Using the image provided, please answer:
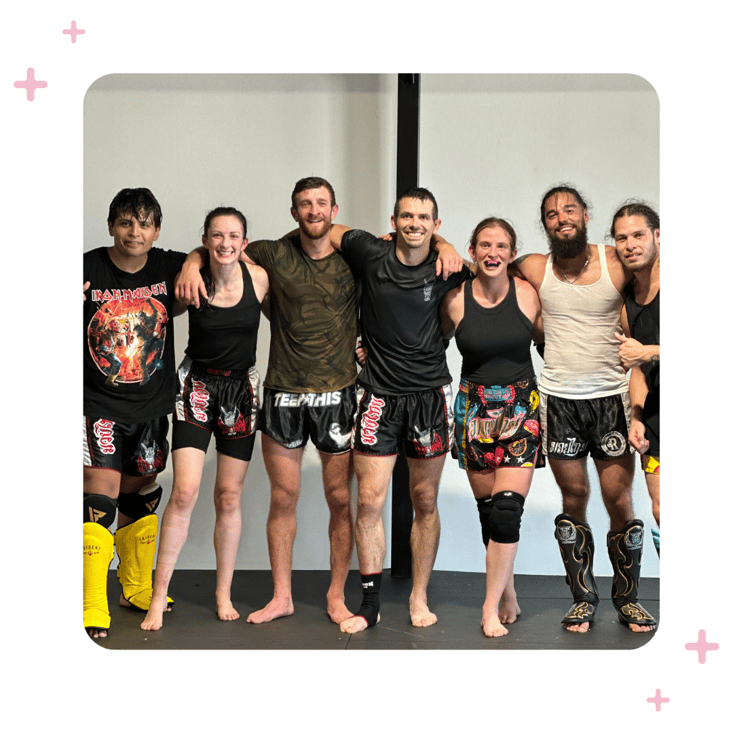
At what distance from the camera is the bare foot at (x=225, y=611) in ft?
11.3

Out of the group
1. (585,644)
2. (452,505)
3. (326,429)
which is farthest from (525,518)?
(326,429)

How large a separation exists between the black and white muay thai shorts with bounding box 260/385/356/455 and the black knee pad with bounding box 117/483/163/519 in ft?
1.91

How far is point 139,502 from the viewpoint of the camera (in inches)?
141

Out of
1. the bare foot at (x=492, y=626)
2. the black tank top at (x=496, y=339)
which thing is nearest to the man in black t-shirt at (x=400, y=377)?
the black tank top at (x=496, y=339)

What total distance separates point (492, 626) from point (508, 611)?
215mm

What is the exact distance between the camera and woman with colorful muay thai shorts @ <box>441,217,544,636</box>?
3.29 meters

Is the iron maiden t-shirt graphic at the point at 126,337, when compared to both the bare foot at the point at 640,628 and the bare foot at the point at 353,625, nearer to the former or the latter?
the bare foot at the point at 353,625

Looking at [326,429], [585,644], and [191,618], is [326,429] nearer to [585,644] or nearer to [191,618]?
[191,618]

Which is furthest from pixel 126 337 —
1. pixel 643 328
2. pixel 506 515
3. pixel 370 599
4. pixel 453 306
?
pixel 643 328

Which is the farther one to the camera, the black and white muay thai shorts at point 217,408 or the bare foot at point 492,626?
the black and white muay thai shorts at point 217,408

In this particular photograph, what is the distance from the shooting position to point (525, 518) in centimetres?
414
